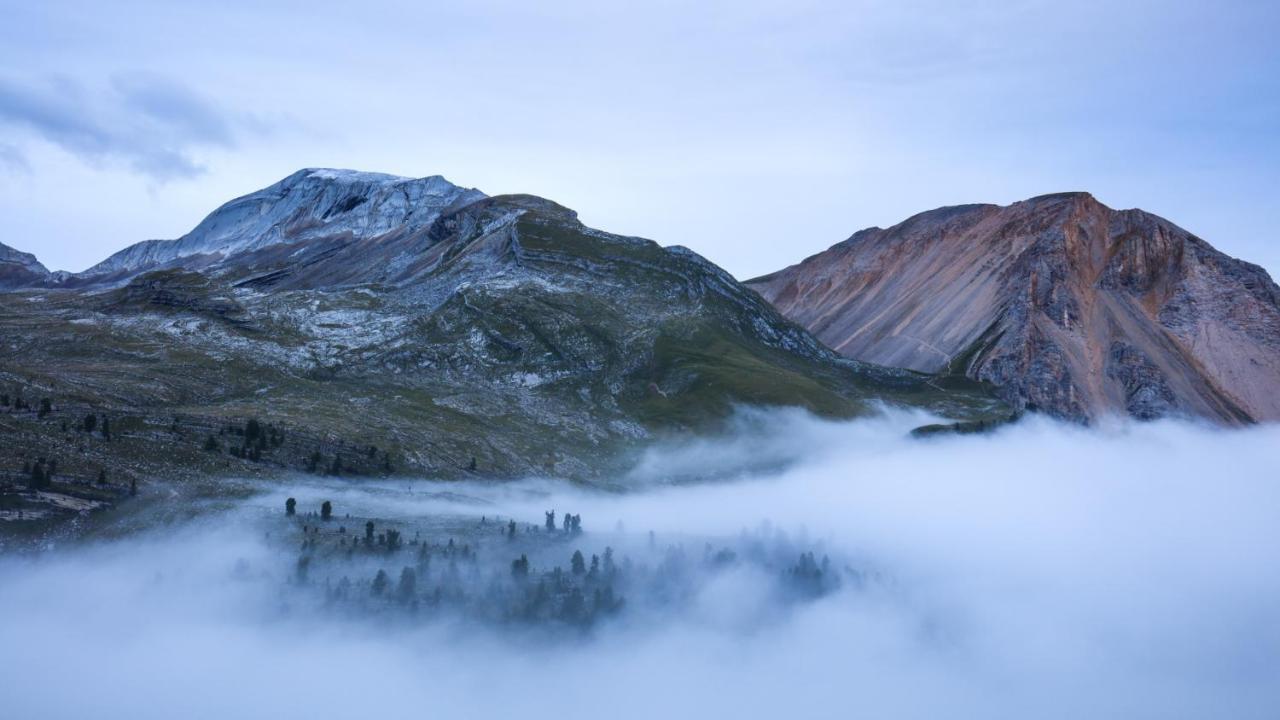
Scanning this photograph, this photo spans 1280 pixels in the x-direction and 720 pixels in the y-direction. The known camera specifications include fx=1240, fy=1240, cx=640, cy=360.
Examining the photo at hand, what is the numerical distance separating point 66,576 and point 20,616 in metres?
9.05

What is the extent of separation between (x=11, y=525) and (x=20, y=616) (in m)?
14.9

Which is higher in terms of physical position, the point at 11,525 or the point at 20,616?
the point at 11,525

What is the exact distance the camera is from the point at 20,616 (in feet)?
649

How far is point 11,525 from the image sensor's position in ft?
643

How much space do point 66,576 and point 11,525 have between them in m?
11.7

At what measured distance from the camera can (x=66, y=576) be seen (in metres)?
200
